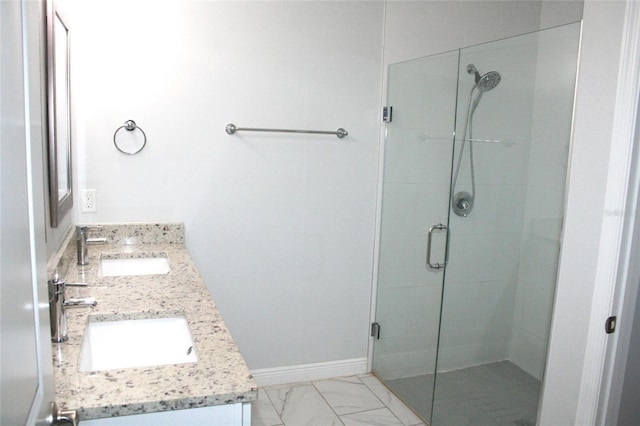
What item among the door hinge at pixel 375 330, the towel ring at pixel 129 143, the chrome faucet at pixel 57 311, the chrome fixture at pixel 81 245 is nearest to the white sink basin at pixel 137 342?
the chrome faucet at pixel 57 311

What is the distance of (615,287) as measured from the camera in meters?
1.58

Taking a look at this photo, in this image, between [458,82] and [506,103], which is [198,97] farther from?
[506,103]

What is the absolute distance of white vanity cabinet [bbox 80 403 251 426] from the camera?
3.64 ft

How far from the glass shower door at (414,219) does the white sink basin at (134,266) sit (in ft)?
4.34

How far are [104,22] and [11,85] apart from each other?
2.07 metres

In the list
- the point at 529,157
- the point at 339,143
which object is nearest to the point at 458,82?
the point at 529,157

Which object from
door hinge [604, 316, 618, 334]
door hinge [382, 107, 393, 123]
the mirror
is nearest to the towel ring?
the mirror

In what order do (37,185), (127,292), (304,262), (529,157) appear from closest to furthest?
(37,185) → (127,292) → (529,157) → (304,262)

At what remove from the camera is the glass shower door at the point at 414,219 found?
105 inches

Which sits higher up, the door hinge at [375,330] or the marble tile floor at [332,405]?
the door hinge at [375,330]

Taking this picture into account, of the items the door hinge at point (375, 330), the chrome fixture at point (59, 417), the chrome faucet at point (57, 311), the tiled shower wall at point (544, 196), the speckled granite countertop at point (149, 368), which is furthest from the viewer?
the door hinge at point (375, 330)

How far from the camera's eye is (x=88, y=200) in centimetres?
248

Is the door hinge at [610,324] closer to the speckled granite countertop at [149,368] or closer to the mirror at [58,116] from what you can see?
the speckled granite countertop at [149,368]

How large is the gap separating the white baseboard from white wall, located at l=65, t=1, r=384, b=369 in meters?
0.04
